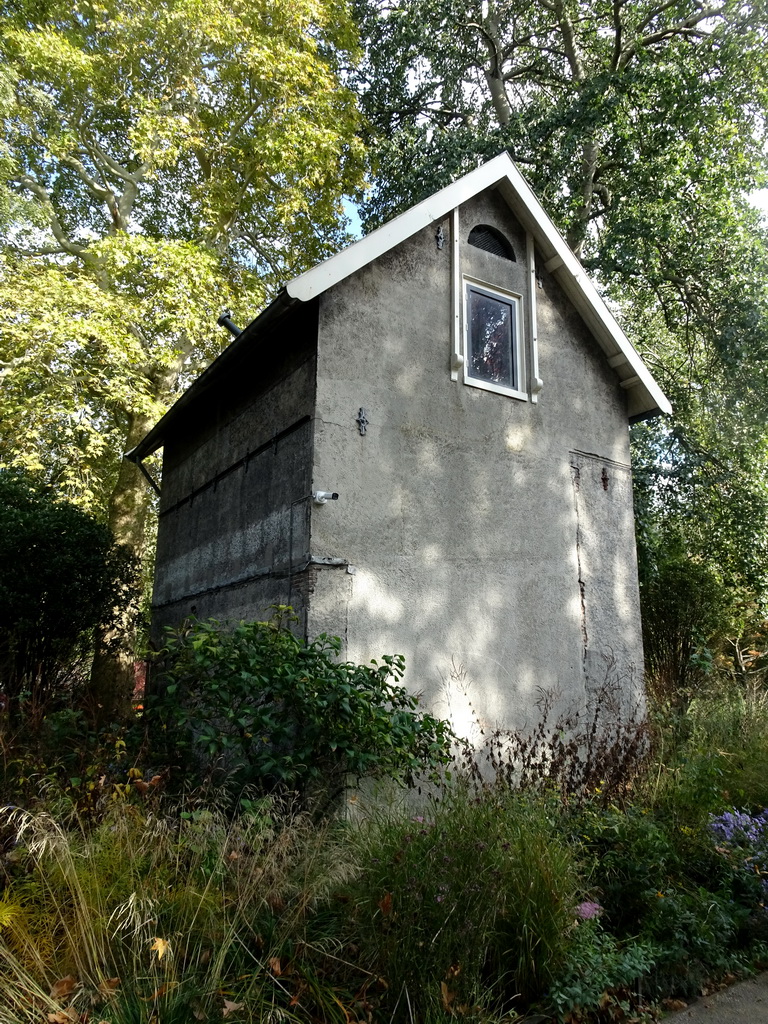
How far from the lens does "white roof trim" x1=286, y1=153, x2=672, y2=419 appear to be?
7.38m

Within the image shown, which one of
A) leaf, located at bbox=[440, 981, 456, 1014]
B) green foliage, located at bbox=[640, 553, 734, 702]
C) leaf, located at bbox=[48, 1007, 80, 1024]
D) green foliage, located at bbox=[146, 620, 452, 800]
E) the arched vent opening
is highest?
the arched vent opening

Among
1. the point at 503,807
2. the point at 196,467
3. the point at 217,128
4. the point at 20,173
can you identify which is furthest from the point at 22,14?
the point at 503,807

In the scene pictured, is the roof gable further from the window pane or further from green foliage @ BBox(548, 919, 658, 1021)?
green foliage @ BBox(548, 919, 658, 1021)

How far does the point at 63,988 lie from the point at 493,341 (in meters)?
7.59

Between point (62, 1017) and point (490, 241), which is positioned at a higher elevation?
point (490, 241)

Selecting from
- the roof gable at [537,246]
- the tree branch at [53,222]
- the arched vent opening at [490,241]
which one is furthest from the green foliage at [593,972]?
the tree branch at [53,222]

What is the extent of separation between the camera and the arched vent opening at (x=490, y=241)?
897cm

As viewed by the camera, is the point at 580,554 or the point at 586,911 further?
the point at 580,554

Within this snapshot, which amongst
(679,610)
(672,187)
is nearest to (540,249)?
(672,187)

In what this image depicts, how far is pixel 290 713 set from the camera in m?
5.77

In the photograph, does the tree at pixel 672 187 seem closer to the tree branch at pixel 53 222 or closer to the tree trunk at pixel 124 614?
the tree branch at pixel 53 222

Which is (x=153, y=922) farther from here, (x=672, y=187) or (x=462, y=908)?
(x=672, y=187)

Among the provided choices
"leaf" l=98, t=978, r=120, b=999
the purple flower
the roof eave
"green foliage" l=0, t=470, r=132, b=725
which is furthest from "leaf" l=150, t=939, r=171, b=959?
"green foliage" l=0, t=470, r=132, b=725

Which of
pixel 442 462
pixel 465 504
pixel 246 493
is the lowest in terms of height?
pixel 465 504
